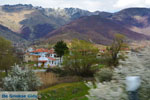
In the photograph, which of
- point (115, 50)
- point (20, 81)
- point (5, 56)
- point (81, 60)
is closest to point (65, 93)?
point (20, 81)

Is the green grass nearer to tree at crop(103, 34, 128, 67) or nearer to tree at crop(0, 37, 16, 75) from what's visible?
tree at crop(103, 34, 128, 67)

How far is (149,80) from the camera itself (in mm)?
3291

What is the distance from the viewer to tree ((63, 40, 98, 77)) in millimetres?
25159

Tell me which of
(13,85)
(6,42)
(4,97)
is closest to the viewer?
(4,97)

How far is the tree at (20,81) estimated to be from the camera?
1297 cm

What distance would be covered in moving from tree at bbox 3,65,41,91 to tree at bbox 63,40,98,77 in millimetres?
10928

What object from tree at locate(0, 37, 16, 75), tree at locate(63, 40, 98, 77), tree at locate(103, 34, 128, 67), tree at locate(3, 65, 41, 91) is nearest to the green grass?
tree at locate(3, 65, 41, 91)

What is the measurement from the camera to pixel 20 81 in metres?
13.3

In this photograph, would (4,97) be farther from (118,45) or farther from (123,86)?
(118,45)

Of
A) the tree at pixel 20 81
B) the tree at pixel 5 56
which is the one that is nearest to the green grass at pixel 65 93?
the tree at pixel 20 81

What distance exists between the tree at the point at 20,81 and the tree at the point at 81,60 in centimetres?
1093

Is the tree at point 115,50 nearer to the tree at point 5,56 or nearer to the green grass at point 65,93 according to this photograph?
the green grass at point 65,93

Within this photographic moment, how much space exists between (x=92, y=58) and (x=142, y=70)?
21809mm

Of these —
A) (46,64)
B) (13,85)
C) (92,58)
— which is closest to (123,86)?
(13,85)
